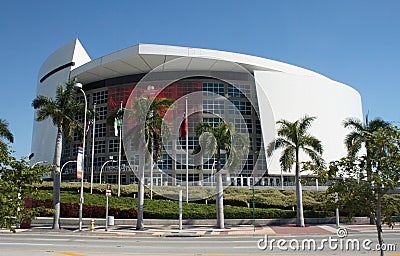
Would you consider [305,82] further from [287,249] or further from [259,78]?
[287,249]

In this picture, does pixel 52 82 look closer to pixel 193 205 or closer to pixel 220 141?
pixel 193 205

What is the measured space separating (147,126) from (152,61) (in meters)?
33.9

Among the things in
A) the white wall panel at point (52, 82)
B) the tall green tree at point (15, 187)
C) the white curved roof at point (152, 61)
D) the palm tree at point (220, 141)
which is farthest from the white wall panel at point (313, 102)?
the tall green tree at point (15, 187)

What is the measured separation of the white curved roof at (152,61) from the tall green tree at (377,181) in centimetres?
4501

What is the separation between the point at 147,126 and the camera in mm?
26141

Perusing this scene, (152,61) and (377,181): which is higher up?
(152,61)

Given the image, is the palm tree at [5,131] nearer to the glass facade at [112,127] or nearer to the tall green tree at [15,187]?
the glass facade at [112,127]

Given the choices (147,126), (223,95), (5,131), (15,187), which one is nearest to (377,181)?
(15,187)

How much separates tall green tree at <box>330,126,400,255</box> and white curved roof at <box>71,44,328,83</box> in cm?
4501

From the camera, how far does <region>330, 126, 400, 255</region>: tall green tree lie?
10164mm

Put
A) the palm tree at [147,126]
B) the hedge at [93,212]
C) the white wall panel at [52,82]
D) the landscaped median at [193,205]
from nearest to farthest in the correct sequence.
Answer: the palm tree at [147,126] < the hedge at [93,212] < the landscaped median at [193,205] < the white wall panel at [52,82]

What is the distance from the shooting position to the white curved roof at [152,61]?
55.7m

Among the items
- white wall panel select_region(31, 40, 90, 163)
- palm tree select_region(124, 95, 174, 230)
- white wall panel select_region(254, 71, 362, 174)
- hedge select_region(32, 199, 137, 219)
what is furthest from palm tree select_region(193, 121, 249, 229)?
white wall panel select_region(31, 40, 90, 163)

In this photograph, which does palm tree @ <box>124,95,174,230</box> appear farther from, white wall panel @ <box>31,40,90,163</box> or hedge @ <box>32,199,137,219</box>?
white wall panel @ <box>31,40,90,163</box>
